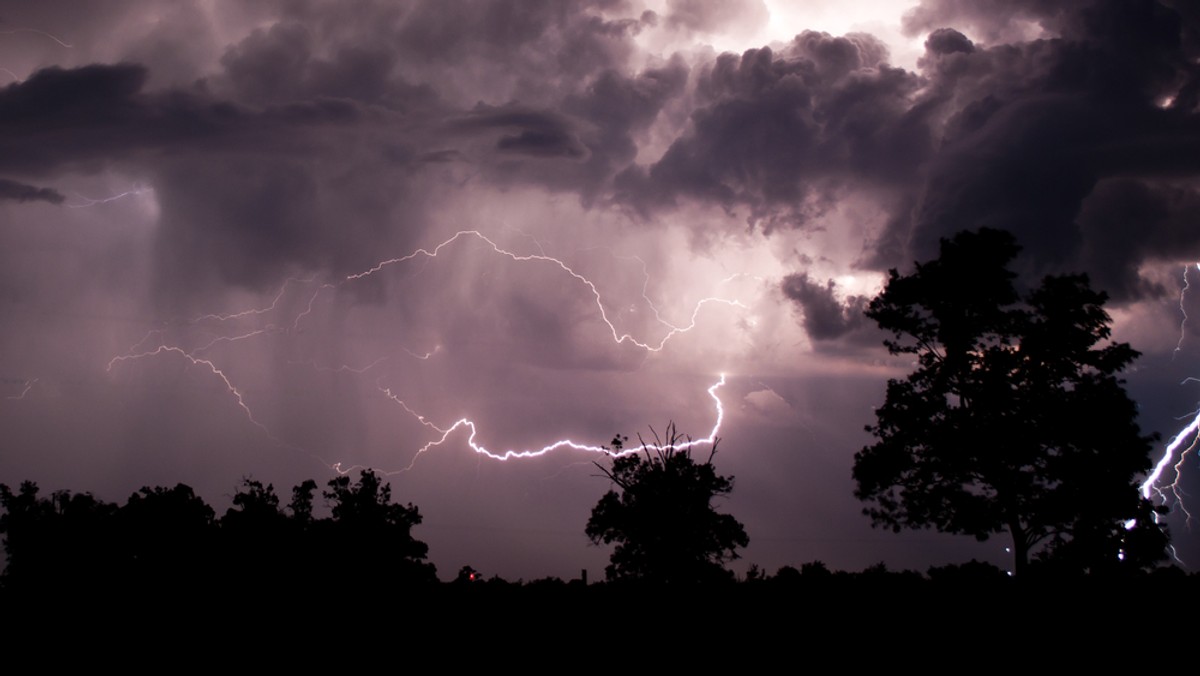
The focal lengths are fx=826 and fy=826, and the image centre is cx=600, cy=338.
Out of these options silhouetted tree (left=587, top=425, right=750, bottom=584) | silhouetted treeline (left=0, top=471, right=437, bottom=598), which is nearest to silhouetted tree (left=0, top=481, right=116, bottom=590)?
silhouetted treeline (left=0, top=471, right=437, bottom=598)

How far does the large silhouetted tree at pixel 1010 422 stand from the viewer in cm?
2428

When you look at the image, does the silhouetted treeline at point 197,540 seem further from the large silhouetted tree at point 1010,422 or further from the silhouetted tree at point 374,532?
the large silhouetted tree at point 1010,422

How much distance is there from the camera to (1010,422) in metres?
25.1

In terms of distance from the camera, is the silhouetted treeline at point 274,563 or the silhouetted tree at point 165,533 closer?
the silhouetted treeline at point 274,563

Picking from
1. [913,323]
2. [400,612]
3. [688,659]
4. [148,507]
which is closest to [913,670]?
[688,659]

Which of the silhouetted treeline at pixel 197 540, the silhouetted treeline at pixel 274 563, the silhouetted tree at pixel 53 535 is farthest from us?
the silhouetted tree at pixel 53 535

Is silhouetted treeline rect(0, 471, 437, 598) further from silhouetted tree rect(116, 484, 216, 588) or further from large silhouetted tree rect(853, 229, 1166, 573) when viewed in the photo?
large silhouetted tree rect(853, 229, 1166, 573)

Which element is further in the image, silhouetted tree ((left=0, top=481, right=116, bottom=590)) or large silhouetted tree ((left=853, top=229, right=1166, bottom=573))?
silhouetted tree ((left=0, top=481, right=116, bottom=590))

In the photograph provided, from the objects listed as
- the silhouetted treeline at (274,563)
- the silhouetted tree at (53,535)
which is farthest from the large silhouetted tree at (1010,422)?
the silhouetted tree at (53,535)

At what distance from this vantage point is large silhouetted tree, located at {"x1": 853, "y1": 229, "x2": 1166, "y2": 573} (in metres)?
24.3

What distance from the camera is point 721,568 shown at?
1578 inches

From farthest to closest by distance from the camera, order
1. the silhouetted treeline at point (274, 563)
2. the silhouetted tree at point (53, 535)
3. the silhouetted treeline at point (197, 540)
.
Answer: the silhouetted tree at point (53, 535)
the silhouetted treeline at point (197, 540)
the silhouetted treeline at point (274, 563)

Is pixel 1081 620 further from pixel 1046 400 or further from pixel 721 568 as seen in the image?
pixel 721 568

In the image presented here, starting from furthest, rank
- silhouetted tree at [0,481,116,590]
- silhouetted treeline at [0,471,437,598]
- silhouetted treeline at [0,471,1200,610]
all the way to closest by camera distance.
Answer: silhouetted tree at [0,481,116,590] < silhouetted treeline at [0,471,437,598] < silhouetted treeline at [0,471,1200,610]
